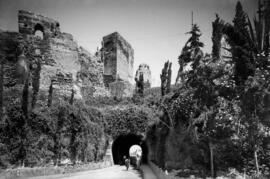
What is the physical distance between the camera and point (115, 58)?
129ft

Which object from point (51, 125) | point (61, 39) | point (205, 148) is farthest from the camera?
point (61, 39)

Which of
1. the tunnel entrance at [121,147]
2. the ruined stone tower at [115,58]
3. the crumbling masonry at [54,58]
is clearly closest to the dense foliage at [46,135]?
the crumbling masonry at [54,58]

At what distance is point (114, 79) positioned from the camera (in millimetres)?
38156

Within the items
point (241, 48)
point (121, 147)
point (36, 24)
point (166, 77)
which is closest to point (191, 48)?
point (241, 48)

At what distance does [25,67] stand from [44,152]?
12.4 m

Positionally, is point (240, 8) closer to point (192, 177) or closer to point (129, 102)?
point (192, 177)

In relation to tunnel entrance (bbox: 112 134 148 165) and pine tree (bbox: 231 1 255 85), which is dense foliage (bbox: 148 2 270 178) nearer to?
pine tree (bbox: 231 1 255 85)

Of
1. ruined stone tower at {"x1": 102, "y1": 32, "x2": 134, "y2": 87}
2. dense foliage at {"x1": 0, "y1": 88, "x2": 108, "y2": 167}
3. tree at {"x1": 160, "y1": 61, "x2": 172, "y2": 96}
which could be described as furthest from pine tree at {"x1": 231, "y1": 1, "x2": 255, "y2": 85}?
ruined stone tower at {"x1": 102, "y1": 32, "x2": 134, "y2": 87}

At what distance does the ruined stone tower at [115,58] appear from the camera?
38.9m

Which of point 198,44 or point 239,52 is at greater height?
point 198,44

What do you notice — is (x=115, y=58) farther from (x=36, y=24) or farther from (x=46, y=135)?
(x=46, y=135)

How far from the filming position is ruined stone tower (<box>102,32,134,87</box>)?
128 feet

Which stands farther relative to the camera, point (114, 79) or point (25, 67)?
point (114, 79)

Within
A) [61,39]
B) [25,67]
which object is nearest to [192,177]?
[25,67]
